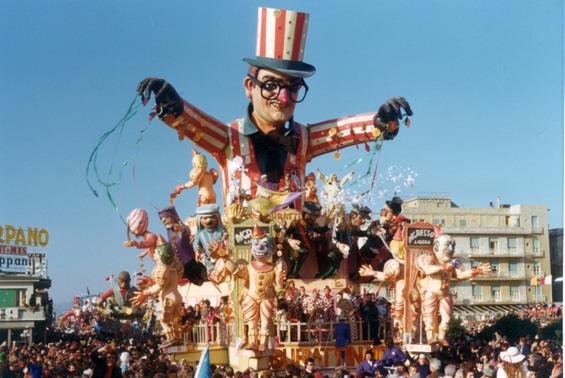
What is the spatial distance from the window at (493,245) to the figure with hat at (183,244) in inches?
1114

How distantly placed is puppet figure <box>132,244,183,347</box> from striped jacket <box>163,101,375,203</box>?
4646 millimetres

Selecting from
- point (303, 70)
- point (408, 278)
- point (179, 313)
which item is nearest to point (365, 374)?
point (408, 278)

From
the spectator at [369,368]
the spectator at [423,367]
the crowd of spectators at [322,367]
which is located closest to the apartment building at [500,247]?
the crowd of spectators at [322,367]

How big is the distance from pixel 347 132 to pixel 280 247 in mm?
5442

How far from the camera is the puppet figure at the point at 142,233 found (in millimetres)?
18859

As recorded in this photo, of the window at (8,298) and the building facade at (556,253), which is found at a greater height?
the building facade at (556,253)

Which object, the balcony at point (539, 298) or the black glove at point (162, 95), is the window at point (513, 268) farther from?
the black glove at point (162, 95)

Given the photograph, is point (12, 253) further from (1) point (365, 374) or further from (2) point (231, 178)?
(1) point (365, 374)

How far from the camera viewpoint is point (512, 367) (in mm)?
12859

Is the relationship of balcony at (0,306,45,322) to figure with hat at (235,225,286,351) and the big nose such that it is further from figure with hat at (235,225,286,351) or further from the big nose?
figure with hat at (235,225,286,351)

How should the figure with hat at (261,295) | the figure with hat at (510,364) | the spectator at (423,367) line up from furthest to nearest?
the figure with hat at (261,295) < the spectator at (423,367) < the figure with hat at (510,364)

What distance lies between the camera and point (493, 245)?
46719 millimetres

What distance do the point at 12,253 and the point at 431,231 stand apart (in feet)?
87.8

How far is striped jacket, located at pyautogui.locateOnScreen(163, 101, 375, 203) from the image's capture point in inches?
872
